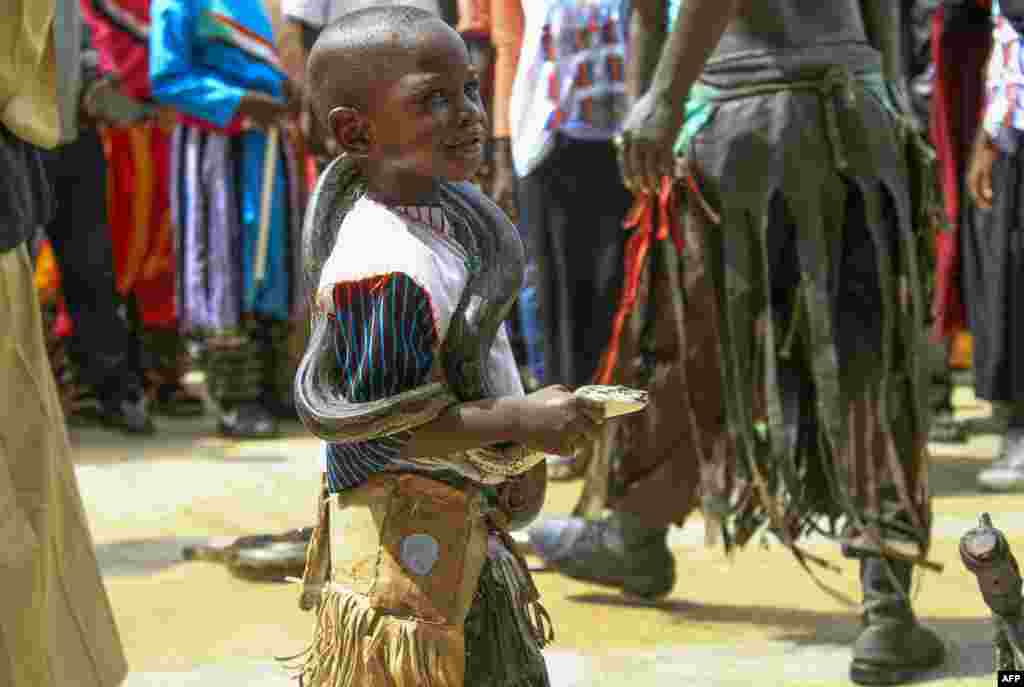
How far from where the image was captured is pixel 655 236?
388 centimetres

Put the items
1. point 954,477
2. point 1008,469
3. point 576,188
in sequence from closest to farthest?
1. point 576,188
2. point 1008,469
3. point 954,477

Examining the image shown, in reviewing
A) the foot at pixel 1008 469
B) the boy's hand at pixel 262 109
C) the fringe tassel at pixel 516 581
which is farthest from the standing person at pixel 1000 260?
the fringe tassel at pixel 516 581

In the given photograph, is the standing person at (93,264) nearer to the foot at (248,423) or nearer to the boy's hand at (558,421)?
the foot at (248,423)

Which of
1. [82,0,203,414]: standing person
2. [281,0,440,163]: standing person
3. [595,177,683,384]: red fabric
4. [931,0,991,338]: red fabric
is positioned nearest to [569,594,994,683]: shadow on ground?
[595,177,683,384]: red fabric

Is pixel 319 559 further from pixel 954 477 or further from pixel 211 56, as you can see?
pixel 211 56

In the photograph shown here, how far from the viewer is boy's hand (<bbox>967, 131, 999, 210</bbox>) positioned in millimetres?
5758

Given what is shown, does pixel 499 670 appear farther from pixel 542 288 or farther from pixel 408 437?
pixel 542 288

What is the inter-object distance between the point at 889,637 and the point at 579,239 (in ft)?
7.03

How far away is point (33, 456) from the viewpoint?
2902 mm

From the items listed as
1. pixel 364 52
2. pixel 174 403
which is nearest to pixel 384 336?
pixel 364 52

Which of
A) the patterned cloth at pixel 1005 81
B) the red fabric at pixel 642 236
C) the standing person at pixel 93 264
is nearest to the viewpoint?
the red fabric at pixel 642 236

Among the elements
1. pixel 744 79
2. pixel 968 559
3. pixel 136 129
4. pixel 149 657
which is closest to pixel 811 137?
pixel 744 79

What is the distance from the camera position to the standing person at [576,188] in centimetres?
521

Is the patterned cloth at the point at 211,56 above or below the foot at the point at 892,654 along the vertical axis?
above
